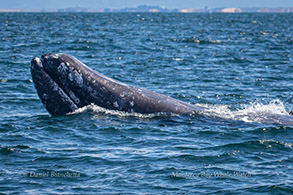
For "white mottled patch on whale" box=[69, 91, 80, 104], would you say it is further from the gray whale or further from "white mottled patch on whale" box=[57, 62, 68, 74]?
"white mottled patch on whale" box=[57, 62, 68, 74]

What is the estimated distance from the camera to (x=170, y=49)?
3734 centimetres

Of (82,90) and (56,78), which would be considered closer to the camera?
(56,78)

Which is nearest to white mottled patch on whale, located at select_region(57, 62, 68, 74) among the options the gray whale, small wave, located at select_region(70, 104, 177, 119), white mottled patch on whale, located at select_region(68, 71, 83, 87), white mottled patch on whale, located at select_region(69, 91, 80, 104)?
the gray whale

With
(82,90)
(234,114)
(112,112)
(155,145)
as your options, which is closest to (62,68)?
(82,90)

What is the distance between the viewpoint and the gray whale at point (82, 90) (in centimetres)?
1292

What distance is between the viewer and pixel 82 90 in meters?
13.1

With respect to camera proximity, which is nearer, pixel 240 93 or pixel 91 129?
pixel 91 129

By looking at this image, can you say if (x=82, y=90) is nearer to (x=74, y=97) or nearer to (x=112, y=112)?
(x=74, y=97)

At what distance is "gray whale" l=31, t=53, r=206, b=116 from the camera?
12922mm

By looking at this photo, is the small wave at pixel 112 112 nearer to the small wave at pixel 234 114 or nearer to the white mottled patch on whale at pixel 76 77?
the small wave at pixel 234 114

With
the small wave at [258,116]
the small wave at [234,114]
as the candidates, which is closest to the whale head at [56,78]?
the small wave at [234,114]

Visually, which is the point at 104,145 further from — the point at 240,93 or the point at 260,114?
the point at 240,93

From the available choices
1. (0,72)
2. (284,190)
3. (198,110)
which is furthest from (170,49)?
(284,190)

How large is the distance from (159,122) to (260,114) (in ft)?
8.97
